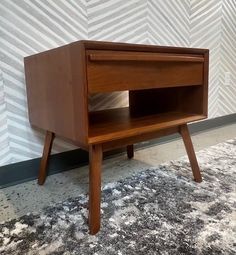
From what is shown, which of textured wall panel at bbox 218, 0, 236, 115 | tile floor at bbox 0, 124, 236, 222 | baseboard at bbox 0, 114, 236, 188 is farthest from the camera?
textured wall panel at bbox 218, 0, 236, 115

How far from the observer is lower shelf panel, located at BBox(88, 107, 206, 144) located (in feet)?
2.06

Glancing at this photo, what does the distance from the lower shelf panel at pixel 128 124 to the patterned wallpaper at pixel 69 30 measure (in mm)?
302

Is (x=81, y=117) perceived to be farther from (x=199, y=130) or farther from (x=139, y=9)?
(x=199, y=130)

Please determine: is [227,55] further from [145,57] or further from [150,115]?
[145,57]

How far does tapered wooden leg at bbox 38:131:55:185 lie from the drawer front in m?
0.35

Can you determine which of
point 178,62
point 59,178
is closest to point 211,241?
point 178,62

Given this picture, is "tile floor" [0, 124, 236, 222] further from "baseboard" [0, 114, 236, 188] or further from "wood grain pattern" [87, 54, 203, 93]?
"wood grain pattern" [87, 54, 203, 93]

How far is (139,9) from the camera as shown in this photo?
1.20 metres

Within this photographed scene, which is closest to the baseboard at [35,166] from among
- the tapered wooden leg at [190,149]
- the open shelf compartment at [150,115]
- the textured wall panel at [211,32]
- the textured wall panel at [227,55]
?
the open shelf compartment at [150,115]

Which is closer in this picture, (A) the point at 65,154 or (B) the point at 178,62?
(B) the point at 178,62

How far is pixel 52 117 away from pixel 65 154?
0.38 m

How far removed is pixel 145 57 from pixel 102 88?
150 mm

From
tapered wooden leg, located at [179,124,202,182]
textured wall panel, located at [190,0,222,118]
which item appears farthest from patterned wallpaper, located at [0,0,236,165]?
tapered wooden leg, located at [179,124,202,182]

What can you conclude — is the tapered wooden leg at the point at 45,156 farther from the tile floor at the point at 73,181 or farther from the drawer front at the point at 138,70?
the drawer front at the point at 138,70
